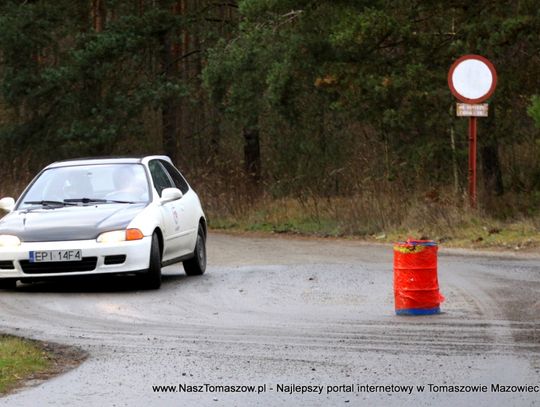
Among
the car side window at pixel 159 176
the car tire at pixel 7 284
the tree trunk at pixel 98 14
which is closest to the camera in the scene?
the car tire at pixel 7 284

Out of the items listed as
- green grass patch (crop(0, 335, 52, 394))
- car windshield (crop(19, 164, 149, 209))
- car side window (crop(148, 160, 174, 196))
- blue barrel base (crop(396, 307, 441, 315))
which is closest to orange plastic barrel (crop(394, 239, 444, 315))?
blue barrel base (crop(396, 307, 441, 315))

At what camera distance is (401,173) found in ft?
94.1

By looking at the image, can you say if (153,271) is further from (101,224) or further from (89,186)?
(89,186)

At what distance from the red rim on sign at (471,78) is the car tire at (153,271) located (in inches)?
366

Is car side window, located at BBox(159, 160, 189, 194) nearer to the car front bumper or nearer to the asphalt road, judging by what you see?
the asphalt road

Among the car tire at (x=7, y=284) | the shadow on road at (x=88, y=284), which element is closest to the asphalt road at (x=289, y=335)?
the shadow on road at (x=88, y=284)

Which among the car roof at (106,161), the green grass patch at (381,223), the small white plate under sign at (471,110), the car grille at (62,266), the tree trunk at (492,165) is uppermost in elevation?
the small white plate under sign at (471,110)

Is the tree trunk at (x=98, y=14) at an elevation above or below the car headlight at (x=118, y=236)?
above

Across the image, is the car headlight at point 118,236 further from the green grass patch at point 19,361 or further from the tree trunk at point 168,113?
the tree trunk at point 168,113

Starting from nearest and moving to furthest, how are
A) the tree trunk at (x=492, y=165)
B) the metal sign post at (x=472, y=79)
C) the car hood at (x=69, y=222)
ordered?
the car hood at (x=69, y=222), the metal sign post at (x=472, y=79), the tree trunk at (x=492, y=165)

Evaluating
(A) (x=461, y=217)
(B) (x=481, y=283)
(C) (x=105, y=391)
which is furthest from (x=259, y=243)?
(C) (x=105, y=391)

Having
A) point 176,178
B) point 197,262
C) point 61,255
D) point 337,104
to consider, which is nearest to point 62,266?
point 61,255

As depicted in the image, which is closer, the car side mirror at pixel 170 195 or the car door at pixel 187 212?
the car side mirror at pixel 170 195

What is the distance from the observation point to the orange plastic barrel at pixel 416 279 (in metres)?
11.8
